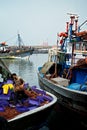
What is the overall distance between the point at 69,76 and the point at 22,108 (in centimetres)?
549

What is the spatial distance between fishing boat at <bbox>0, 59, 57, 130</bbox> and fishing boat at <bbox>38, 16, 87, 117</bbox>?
1.21m

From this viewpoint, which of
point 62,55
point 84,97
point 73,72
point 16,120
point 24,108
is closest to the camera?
point 16,120

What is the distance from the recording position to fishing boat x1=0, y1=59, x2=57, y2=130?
29.7 ft

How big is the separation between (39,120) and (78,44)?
7.53m

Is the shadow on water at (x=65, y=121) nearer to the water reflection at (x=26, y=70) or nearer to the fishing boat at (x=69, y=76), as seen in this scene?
the fishing boat at (x=69, y=76)

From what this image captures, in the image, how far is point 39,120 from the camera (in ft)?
33.8

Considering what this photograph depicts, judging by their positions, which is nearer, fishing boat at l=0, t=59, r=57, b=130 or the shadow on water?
fishing boat at l=0, t=59, r=57, b=130

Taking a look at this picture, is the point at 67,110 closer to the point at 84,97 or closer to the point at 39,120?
the point at 84,97

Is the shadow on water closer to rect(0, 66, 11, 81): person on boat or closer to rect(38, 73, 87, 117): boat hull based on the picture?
rect(38, 73, 87, 117): boat hull

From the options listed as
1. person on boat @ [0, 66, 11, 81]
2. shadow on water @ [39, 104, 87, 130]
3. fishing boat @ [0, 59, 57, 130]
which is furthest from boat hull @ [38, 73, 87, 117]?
person on boat @ [0, 66, 11, 81]

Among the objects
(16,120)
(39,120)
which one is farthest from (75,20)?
(16,120)

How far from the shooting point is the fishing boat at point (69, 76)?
1201 centimetres

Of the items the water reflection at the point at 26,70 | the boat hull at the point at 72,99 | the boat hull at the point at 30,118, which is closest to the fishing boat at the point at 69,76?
the boat hull at the point at 72,99

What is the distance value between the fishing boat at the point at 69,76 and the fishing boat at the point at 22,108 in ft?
3.98
